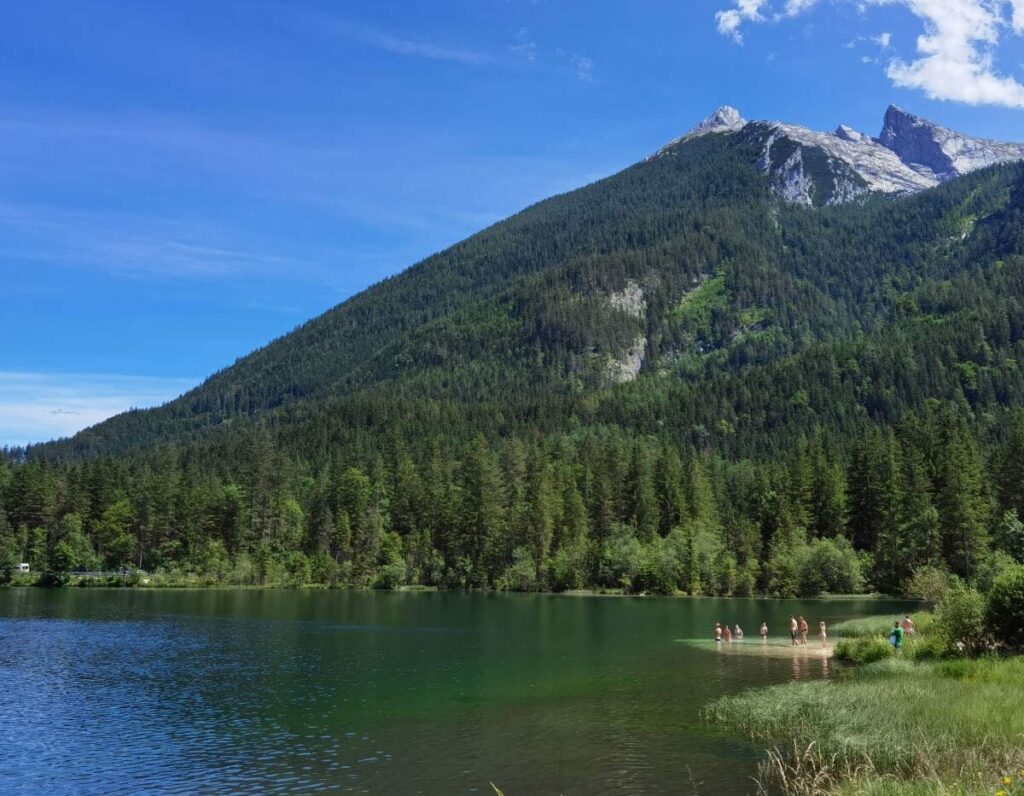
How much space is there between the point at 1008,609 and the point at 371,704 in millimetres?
33633

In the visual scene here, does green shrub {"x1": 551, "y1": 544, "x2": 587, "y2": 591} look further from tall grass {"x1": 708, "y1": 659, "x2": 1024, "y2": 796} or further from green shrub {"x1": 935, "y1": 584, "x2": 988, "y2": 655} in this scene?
tall grass {"x1": 708, "y1": 659, "x2": 1024, "y2": 796}

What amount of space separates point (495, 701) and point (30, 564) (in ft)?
473

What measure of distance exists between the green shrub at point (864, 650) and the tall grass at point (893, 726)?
6.95m

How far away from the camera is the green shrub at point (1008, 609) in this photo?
131 feet

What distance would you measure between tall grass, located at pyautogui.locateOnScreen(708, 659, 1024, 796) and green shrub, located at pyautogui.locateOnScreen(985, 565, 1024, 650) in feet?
12.0

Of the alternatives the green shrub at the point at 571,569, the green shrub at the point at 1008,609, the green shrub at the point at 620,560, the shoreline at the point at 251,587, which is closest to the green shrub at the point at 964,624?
the green shrub at the point at 1008,609

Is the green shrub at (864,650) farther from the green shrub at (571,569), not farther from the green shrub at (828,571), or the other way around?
the green shrub at (571,569)

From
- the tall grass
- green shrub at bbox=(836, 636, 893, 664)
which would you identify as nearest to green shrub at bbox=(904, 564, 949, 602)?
green shrub at bbox=(836, 636, 893, 664)

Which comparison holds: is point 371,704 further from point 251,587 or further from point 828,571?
point 251,587

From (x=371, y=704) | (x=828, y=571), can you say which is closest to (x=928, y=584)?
(x=828, y=571)

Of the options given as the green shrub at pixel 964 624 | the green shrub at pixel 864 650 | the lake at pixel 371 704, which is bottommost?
the lake at pixel 371 704

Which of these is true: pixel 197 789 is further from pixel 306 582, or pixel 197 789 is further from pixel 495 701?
pixel 306 582

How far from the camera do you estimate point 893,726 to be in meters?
30.3

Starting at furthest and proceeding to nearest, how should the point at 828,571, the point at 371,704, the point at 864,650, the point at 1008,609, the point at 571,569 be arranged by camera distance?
1. the point at 571,569
2. the point at 828,571
3. the point at 864,650
4. the point at 371,704
5. the point at 1008,609
